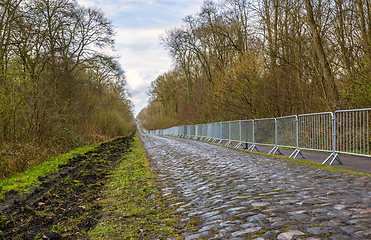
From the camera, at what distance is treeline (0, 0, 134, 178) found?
10969 millimetres

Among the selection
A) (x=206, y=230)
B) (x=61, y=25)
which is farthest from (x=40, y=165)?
(x=61, y=25)

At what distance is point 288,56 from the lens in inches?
784

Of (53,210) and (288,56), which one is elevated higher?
(288,56)

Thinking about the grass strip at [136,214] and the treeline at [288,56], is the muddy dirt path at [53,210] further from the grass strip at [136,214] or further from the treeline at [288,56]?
the treeline at [288,56]

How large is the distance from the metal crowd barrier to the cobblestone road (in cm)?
186

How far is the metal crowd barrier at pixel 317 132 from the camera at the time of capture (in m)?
8.73

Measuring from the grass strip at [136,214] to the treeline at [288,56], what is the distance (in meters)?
9.38

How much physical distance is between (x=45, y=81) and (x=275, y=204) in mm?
13815

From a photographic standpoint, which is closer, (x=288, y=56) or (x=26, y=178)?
(x=26, y=178)

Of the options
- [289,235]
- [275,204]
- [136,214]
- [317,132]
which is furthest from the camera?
[317,132]

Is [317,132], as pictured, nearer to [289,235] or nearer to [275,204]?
[275,204]

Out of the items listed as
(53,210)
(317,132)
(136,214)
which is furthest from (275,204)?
(317,132)

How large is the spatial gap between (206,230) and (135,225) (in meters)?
1.26

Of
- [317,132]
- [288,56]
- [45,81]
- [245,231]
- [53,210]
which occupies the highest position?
[288,56]
